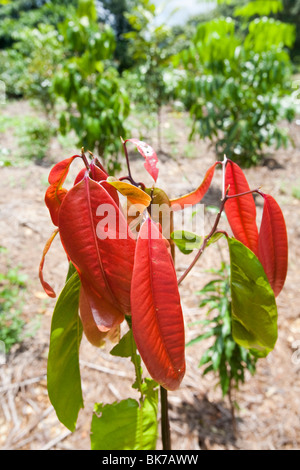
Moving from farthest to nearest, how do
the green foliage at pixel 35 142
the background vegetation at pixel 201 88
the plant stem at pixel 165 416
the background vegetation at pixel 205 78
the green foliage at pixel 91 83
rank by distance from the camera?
1. the green foliage at pixel 35 142
2. the background vegetation at pixel 205 78
3. the green foliage at pixel 91 83
4. the background vegetation at pixel 201 88
5. the plant stem at pixel 165 416

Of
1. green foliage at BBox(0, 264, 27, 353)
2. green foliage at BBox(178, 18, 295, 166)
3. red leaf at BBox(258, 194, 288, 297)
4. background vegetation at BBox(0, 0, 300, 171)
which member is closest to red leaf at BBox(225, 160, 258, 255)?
red leaf at BBox(258, 194, 288, 297)

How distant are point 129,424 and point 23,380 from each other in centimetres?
71

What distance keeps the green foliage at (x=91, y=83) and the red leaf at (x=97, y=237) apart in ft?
6.10

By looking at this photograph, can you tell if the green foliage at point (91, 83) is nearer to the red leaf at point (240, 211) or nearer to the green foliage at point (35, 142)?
the green foliage at point (35, 142)

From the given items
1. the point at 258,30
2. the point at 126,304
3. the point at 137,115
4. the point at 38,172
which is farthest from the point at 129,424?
the point at 137,115

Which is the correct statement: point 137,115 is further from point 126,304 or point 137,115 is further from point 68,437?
point 126,304

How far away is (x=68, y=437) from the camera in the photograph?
913 mm

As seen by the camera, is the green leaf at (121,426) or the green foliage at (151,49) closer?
the green leaf at (121,426)

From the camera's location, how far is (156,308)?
0.94 ft

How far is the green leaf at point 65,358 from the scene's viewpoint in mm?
354

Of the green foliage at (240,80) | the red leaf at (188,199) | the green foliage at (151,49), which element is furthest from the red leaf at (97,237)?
the green foliage at (151,49)

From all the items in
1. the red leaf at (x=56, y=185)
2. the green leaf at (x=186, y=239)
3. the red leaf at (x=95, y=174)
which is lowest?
the green leaf at (x=186, y=239)
